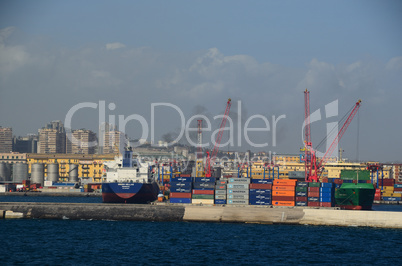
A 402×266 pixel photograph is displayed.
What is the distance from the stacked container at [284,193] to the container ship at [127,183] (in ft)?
103

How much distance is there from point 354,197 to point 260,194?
16.3m

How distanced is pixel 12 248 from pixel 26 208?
25.8 metres

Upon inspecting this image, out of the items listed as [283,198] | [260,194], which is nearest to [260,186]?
[260,194]

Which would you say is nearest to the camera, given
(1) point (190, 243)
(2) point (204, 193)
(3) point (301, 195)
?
(1) point (190, 243)

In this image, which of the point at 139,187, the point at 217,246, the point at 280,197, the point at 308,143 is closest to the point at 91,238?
the point at 217,246

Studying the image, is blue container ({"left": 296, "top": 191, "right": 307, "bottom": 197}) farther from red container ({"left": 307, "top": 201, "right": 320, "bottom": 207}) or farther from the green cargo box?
the green cargo box

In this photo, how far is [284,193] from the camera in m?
84.4

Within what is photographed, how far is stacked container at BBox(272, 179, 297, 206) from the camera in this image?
276 ft

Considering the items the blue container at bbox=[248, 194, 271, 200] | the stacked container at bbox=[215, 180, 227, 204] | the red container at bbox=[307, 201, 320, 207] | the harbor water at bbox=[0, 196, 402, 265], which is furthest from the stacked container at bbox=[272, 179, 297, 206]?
the stacked container at bbox=[215, 180, 227, 204]

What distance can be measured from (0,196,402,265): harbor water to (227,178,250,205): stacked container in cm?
629

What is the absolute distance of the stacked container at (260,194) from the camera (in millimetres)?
84750

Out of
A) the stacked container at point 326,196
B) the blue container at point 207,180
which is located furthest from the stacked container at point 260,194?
the stacked container at point 326,196

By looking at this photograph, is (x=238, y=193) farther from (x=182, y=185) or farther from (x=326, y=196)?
(x=326, y=196)

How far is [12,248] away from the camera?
60.6 m
